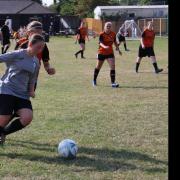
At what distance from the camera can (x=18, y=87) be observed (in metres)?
5.67

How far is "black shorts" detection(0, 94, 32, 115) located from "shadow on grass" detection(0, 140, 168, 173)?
1.83 ft

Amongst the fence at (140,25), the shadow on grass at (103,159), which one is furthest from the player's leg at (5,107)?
the fence at (140,25)

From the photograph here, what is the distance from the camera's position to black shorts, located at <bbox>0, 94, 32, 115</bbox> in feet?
18.3

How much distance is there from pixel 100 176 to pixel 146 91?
7.74 meters

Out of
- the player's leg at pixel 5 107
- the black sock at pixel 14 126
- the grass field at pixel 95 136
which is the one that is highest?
the player's leg at pixel 5 107

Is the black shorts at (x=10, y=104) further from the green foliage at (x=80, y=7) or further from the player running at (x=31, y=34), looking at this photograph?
the green foliage at (x=80, y=7)

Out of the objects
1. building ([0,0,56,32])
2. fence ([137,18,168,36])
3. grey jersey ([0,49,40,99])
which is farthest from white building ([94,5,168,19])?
grey jersey ([0,49,40,99])

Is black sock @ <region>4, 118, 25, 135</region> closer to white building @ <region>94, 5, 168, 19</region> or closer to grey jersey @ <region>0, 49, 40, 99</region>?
grey jersey @ <region>0, 49, 40, 99</region>

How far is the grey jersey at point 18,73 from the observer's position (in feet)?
18.5

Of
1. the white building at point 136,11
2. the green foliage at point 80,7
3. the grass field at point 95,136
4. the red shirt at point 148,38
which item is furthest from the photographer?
the green foliage at point 80,7

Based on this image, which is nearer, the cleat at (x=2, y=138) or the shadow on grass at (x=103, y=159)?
the shadow on grass at (x=103, y=159)

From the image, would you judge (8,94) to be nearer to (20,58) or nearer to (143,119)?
(20,58)

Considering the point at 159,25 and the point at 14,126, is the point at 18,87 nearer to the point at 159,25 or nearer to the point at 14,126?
the point at 14,126
